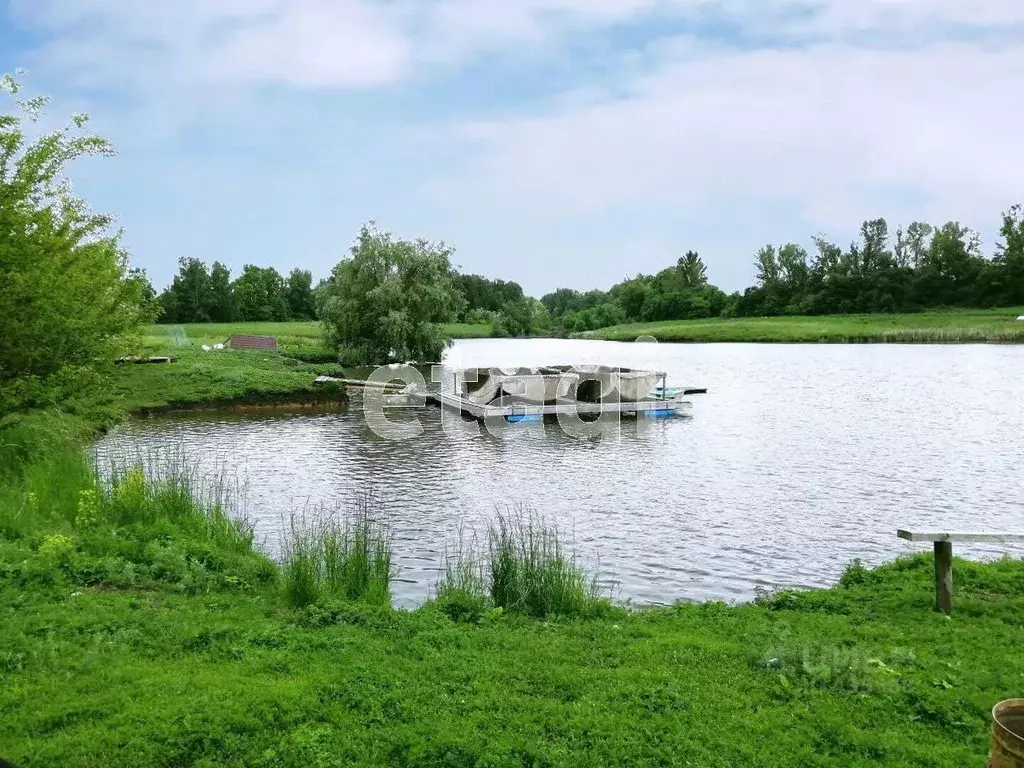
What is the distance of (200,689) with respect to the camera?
6012mm

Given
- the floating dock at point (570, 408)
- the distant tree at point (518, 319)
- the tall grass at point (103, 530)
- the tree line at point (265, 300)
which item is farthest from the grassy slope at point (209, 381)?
the distant tree at point (518, 319)

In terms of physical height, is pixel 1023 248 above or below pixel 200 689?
above

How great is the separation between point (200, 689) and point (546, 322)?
178805mm

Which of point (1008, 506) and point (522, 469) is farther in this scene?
point (522, 469)

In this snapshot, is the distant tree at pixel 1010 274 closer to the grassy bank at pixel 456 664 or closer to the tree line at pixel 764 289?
the tree line at pixel 764 289

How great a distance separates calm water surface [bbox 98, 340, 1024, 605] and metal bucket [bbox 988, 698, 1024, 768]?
21.3 feet

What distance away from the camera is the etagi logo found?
30078mm

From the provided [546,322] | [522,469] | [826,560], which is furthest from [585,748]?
[546,322]

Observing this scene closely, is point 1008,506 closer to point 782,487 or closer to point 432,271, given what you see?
point 782,487

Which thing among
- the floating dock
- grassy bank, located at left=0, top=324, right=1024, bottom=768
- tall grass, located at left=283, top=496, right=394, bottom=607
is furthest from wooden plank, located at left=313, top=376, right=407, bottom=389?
tall grass, located at left=283, top=496, right=394, bottom=607

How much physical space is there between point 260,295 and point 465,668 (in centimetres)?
13573

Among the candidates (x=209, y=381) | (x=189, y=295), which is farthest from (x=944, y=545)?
(x=189, y=295)

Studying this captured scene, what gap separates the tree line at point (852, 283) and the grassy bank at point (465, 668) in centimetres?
12484

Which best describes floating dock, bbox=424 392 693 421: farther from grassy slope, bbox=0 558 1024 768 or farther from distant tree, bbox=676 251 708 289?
distant tree, bbox=676 251 708 289
